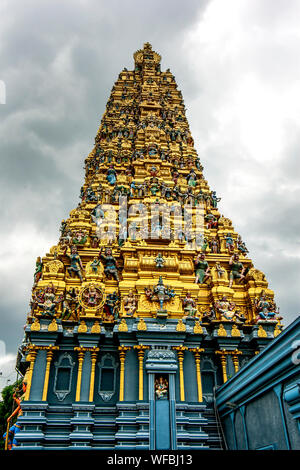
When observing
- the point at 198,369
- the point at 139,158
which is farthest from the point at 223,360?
the point at 139,158

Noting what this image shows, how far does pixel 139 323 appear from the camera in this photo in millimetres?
14664

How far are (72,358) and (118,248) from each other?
6.73 m

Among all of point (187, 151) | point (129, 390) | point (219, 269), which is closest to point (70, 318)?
point (129, 390)

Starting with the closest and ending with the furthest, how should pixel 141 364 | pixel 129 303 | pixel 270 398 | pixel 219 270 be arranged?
pixel 270 398 → pixel 141 364 → pixel 129 303 → pixel 219 270

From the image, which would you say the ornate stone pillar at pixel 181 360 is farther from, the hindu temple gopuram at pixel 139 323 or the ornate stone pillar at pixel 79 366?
the ornate stone pillar at pixel 79 366

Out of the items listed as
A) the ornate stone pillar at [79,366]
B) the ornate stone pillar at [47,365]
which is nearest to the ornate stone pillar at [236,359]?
the ornate stone pillar at [79,366]

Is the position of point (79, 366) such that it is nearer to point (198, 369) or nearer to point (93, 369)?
point (93, 369)

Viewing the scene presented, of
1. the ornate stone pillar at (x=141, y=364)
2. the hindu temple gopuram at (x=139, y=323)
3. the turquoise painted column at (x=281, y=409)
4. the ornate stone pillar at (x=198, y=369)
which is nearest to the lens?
the turquoise painted column at (x=281, y=409)

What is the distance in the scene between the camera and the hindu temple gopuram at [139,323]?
13375 millimetres

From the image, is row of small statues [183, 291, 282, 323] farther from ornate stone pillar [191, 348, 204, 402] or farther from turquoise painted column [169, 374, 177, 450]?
turquoise painted column [169, 374, 177, 450]

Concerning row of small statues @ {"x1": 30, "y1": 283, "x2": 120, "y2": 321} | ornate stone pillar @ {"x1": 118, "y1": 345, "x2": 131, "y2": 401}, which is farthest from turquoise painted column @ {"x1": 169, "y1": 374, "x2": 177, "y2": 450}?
row of small statues @ {"x1": 30, "y1": 283, "x2": 120, "y2": 321}

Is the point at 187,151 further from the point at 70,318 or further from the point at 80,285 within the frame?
the point at 70,318

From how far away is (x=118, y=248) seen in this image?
778 inches

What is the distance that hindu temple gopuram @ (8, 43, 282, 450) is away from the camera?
527 inches
